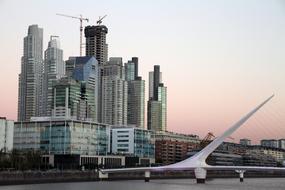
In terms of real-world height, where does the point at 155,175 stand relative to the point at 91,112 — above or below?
below

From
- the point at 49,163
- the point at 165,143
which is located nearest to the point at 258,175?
the point at 165,143

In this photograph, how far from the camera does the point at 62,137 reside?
235ft

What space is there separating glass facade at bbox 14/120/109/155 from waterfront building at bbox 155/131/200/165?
20546 millimetres

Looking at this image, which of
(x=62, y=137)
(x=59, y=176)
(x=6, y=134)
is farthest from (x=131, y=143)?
(x=59, y=176)

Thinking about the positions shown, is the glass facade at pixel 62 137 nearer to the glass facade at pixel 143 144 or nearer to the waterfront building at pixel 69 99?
the glass facade at pixel 143 144

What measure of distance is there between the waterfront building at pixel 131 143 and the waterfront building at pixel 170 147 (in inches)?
354

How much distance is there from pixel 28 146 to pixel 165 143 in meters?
32.6

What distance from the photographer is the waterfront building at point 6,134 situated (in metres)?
67.5

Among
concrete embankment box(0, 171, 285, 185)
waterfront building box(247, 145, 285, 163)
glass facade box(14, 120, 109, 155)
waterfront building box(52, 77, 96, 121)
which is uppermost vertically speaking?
waterfront building box(52, 77, 96, 121)

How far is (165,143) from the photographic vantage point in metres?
102

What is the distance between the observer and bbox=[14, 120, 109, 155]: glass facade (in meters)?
71.6

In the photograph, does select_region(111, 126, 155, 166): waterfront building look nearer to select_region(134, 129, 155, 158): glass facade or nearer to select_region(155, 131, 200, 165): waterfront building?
select_region(134, 129, 155, 158): glass facade

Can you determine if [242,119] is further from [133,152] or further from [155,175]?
[133,152]

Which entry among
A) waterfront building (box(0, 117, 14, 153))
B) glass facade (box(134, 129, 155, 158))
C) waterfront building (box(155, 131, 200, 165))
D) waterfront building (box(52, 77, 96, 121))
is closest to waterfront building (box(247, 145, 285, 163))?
waterfront building (box(155, 131, 200, 165))
